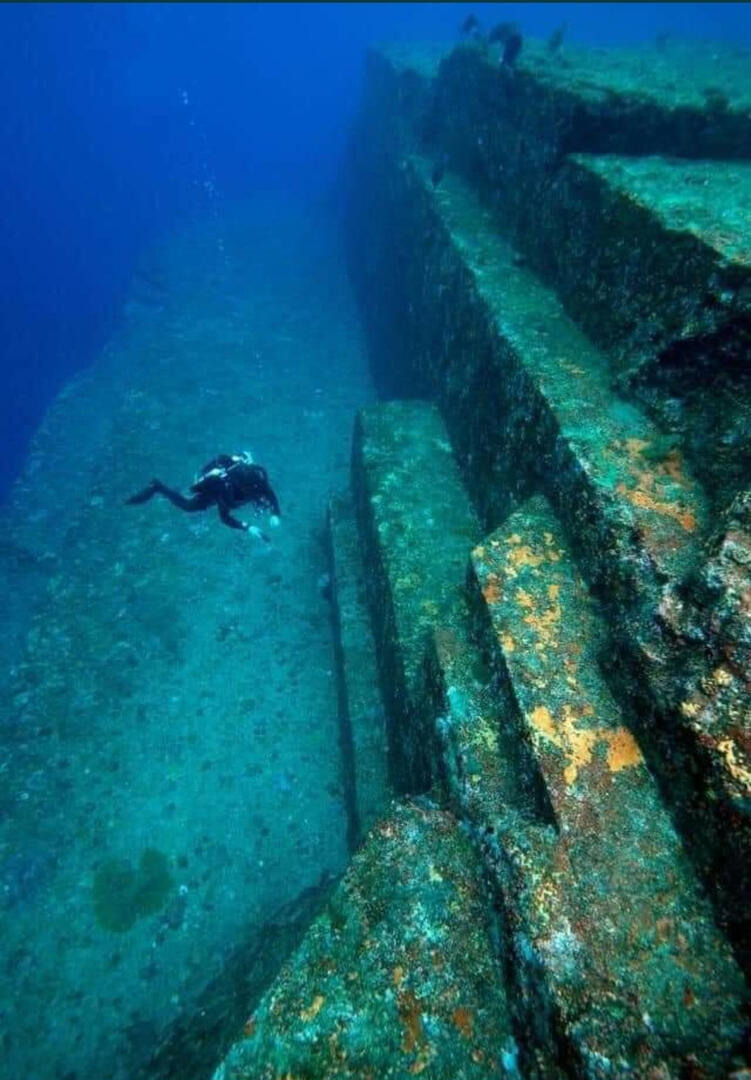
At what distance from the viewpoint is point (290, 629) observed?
7199mm

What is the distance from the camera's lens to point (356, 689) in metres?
5.44

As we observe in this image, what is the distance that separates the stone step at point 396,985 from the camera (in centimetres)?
220

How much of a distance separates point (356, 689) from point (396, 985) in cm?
312

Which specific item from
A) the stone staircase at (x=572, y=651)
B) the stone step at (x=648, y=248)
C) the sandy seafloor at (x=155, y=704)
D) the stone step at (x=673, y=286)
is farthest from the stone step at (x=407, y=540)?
the stone step at (x=648, y=248)

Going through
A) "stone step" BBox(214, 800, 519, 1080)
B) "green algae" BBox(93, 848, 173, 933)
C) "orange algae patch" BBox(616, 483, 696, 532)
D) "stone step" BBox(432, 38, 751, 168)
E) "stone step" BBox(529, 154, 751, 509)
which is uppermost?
"stone step" BBox(432, 38, 751, 168)

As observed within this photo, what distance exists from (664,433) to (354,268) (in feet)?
46.9

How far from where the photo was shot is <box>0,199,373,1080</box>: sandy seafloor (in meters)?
4.69

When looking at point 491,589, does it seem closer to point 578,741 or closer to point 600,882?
point 578,741

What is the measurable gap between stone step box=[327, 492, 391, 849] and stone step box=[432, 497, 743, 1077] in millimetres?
1577

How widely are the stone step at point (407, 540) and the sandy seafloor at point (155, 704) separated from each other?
152 centimetres

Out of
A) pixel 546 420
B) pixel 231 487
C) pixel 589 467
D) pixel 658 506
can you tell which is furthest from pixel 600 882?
pixel 231 487

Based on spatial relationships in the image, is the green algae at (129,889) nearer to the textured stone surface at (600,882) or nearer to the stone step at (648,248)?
the textured stone surface at (600,882)

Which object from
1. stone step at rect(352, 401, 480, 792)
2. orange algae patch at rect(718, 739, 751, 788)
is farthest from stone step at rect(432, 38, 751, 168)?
orange algae patch at rect(718, 739, 751, 788)

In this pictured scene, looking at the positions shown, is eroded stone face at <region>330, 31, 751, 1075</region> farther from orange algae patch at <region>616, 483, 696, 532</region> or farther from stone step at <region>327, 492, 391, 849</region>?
stone step at <region>327, 492, 391, 849</region>
